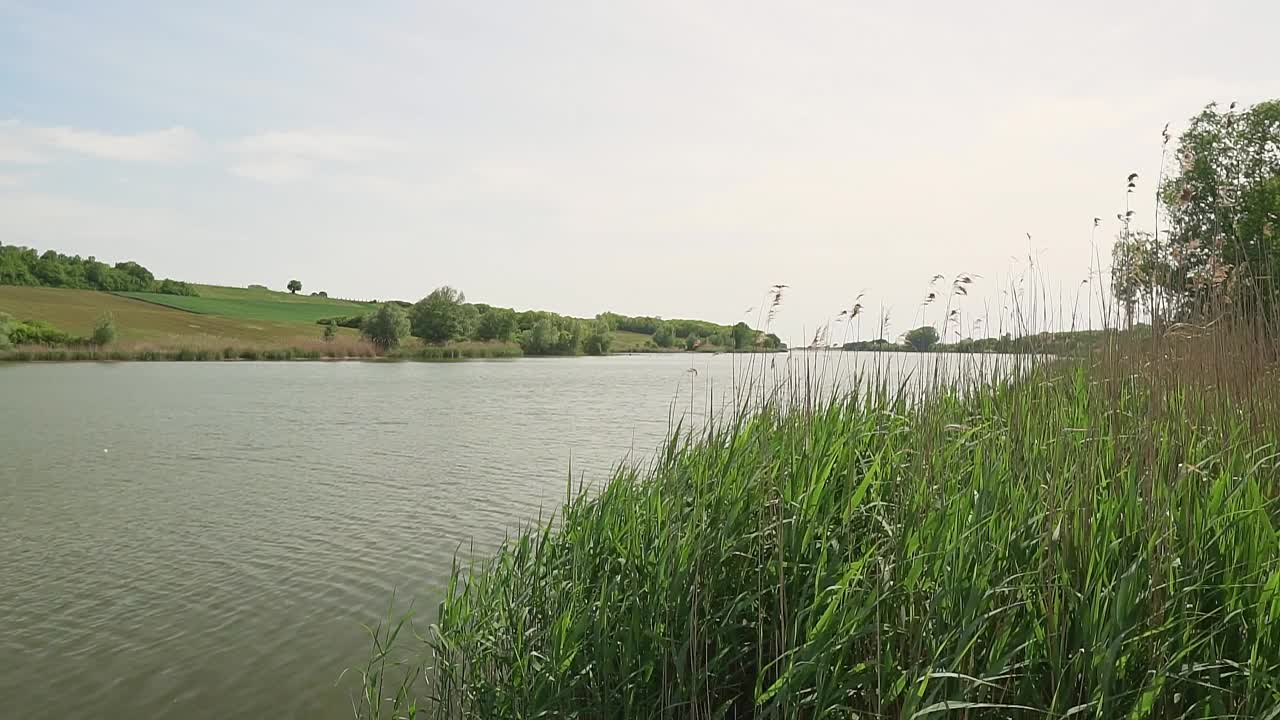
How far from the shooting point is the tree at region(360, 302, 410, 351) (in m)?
78.1

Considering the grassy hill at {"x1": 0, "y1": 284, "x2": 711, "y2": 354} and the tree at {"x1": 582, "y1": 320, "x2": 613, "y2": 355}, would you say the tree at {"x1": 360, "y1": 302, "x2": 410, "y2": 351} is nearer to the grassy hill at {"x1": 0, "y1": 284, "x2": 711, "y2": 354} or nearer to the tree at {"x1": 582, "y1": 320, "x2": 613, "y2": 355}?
the grassy hill at {"x1": 0, "y1": 284, "x2": 711, "y2": 354}

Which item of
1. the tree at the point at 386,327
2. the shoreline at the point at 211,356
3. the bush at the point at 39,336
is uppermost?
the tree at the point at 386,327

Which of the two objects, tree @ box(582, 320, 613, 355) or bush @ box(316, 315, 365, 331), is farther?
tree @ box(582, 320, 613, 355)

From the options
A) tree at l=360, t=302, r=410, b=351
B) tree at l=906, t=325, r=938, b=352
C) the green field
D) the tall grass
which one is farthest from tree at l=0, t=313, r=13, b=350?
tree at l=906, t=325, r=938, b=352

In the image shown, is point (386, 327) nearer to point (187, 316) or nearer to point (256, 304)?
point (187, 316)

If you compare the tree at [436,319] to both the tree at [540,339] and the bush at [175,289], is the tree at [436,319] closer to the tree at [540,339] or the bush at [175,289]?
the tree at [540,339]

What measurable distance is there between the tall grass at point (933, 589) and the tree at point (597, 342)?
94.5 m

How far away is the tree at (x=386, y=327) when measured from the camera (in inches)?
3076

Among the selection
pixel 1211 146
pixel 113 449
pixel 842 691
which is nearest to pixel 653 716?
pixel 842 691

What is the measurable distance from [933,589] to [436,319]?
8676cm

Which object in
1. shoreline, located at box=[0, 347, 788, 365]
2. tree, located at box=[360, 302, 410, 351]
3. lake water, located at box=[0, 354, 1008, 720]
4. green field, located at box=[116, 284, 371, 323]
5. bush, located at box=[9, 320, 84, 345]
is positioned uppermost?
green field, located at box=[116, 284, 371, 323]

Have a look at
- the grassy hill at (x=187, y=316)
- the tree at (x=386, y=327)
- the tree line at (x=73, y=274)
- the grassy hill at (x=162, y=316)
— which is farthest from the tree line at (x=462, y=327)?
the tree line at (x=73, y=274)

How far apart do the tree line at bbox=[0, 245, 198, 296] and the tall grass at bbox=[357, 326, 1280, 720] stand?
11845 cm

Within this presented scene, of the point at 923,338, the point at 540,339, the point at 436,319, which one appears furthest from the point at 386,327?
the point at 923,338
